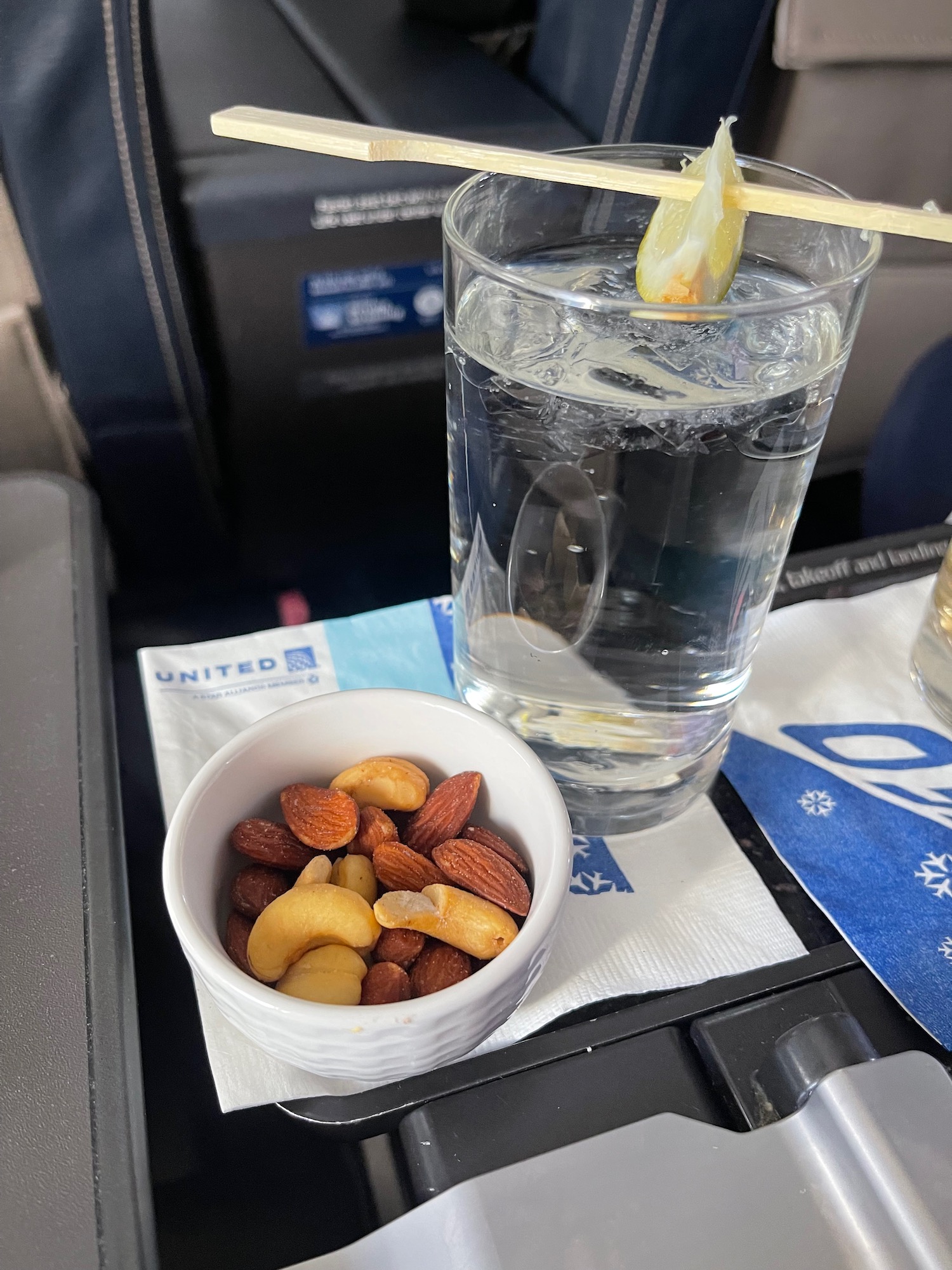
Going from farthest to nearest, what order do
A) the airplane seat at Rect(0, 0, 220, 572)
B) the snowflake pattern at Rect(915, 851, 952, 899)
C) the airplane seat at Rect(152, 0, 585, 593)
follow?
the airplane seat at Rect(152, 0, 585, 593)
the airplane seat at Rect(0, 0, 220, 572)
the snowflake pattern at Rect(915, 851, 952, 899)

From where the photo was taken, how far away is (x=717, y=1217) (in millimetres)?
270

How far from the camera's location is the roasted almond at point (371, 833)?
1.08ft

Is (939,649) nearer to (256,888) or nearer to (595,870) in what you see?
(595,870)

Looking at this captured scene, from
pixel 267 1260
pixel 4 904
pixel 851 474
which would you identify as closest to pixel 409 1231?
pixel 267 1260

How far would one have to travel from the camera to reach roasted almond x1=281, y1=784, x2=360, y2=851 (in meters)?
0.32

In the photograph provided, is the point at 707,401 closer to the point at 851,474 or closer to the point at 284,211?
the point at 284,211

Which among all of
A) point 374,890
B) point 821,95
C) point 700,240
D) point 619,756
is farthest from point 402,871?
point 821,95

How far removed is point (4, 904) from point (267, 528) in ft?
1.69

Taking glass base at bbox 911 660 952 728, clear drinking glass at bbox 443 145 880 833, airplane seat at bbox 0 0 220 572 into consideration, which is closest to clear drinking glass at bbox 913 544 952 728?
glass base at bbox 911 660 952 728

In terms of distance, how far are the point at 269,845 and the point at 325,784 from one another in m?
0.04

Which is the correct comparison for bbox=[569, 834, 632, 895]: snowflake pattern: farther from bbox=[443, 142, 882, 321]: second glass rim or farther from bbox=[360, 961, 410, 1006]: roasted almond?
bbox=[443, 142, 882, 321]: second glass rim

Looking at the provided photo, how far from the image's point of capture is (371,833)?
0.33 meters

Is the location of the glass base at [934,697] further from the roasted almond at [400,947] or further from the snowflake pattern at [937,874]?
the roasted almond at [400,947]

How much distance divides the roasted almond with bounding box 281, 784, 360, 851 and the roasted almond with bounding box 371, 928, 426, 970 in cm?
4
